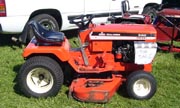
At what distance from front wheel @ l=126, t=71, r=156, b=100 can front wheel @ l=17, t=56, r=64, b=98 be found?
1.02m

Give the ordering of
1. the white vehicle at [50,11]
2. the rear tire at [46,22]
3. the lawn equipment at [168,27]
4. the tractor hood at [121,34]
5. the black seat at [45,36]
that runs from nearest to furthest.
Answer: the black seat at [45,36]
the tractor hood at [121,34]
the white vehicle at [50,11]
the lawn equipment at [168,27]
the rear tire at [46,22]

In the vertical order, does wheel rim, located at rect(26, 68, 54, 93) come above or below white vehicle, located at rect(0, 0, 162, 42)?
below

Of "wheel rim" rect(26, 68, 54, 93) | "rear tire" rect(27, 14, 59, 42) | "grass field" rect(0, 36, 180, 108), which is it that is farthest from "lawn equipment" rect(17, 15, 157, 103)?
"rear tire" rect(27, 14, 59, 42)

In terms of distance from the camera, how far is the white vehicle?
7270 mm

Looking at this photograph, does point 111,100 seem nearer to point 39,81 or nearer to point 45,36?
point 39,81

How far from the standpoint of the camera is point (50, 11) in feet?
26.0

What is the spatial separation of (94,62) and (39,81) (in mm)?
897

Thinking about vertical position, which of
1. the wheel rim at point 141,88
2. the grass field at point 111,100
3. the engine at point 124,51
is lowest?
the grass field at point 111,100

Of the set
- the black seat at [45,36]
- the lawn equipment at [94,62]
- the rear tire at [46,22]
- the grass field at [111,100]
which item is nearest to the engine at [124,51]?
the lawn equipment at [94,62]

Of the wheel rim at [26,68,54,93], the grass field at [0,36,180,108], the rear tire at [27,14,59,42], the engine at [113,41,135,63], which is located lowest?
the grass field at [0,36,180,108]

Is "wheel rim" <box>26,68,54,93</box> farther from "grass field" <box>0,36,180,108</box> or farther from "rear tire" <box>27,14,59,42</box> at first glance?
"rear tire" <box>27,14,59,42</box>

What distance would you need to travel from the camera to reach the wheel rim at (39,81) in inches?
200

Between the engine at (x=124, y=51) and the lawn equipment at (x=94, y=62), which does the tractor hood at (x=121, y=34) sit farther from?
the engine at (x=124, y=51)

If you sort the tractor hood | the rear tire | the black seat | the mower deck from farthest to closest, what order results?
the rear tire
the tractor hood
the black seat
the mower deck
